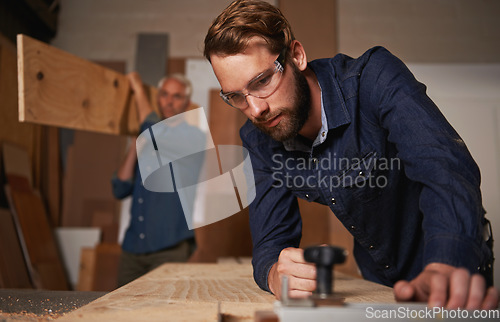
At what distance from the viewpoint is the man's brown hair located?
1.19 m

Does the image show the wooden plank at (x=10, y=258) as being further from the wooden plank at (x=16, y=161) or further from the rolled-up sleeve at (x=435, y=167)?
the rolled-up sleeve at (x=435, y=167)

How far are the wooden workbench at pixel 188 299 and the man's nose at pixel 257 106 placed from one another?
1.65ft

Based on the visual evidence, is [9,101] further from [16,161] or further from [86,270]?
[86,270]

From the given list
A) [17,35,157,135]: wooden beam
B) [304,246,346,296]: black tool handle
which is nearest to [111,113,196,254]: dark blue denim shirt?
[17,35,157,135]: wooden beam

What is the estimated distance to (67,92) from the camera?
1.93m

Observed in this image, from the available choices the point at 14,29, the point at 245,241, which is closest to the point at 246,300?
the point at 245,241

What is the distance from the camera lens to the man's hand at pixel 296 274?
37.6 inches

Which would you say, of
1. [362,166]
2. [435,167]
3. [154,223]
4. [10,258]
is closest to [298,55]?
[362,166]

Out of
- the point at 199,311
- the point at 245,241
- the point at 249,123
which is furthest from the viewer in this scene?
the point at 245,241

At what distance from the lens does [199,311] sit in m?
0.75

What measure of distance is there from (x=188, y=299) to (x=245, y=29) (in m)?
0.77

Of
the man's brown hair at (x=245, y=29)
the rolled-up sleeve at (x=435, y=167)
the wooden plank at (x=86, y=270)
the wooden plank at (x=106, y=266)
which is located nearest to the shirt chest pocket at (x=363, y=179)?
the rolled-up sleeve at (x=435, y=167)

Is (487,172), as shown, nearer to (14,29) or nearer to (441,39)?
(441,39)

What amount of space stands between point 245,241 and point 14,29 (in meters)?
2.78
